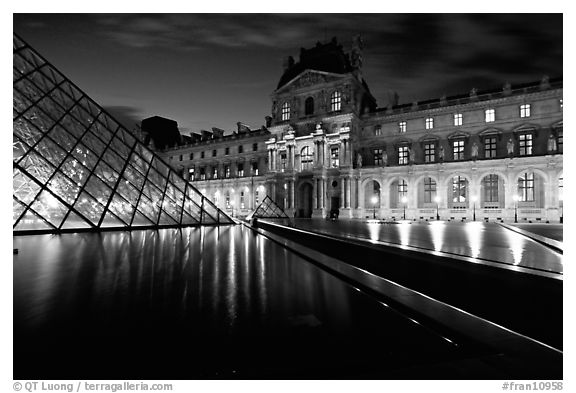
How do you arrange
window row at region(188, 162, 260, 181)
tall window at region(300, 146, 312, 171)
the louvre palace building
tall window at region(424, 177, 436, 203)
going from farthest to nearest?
window row at region(188, 162, 260, 181), tall window at region(300, 146, 312, 171), tall window at region(424, 177, 436, 203), the louvre palace building

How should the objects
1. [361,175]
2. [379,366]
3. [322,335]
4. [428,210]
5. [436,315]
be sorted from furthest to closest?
[361,175] → [428,210] → [436,315] → [322,335] → [379,366]

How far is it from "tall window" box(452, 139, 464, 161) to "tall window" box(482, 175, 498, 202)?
3542mm

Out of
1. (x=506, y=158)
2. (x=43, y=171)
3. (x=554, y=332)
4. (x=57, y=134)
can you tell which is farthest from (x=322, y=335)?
(x=506, y=158)

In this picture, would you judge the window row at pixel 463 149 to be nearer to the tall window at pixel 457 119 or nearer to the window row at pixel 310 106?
the tall window at pixel 457 119

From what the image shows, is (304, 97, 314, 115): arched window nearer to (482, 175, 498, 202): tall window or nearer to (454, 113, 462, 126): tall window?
(454, 113, 462, 126): tall window

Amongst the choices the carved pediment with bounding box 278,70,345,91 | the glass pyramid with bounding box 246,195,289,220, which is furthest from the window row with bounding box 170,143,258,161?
the glass pyramid with bounding box 246,195,289,220

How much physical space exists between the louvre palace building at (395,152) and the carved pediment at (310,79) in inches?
5.2

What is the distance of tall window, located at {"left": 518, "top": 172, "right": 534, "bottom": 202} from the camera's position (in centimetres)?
2934

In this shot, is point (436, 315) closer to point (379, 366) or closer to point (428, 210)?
point (379, 366)

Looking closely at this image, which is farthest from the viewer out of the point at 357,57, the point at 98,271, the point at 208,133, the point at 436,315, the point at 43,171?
the point at 208,133

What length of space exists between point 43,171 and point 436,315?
1491cm

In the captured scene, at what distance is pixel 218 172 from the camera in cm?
5206

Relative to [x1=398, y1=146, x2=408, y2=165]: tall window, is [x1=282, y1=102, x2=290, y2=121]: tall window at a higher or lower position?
higher

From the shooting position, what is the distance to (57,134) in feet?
43.1
